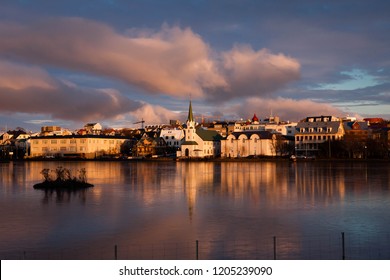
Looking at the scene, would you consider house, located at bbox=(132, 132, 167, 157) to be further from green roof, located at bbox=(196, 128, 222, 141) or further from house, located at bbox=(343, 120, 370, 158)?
house, located at bbox=(343, 120, 370, 158)

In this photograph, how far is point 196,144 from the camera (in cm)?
9600

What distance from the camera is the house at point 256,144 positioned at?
9125 centimetres

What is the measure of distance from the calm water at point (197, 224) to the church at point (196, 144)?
221 ft

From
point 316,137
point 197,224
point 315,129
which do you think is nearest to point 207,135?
point 315,129

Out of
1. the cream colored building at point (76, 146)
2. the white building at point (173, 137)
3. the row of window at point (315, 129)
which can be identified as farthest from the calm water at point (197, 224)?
the white building at point (173, 137)

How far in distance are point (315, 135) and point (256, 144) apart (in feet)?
33.6

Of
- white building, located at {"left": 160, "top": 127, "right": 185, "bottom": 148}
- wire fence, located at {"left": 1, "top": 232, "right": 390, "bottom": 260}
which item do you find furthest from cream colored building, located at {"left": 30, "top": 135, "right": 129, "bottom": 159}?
wire fence, located at {"left": 1, "top": 232, "right": 390, "bottom": 260}

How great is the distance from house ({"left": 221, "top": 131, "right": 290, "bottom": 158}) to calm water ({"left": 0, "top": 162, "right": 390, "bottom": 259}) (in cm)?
6378

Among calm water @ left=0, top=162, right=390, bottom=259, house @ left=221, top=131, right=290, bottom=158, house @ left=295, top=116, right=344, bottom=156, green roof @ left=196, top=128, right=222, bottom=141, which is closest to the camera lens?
calm water @ left=0, top=162, right=390, bottom=259

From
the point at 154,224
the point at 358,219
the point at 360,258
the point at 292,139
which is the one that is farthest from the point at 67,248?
the point at 292,139

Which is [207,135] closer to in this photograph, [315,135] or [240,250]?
[315,135]

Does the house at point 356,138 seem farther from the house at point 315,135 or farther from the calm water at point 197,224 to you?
the calm water at point 197,224

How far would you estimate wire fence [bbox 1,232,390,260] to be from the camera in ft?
39.4

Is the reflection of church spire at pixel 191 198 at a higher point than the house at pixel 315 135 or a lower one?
lower
